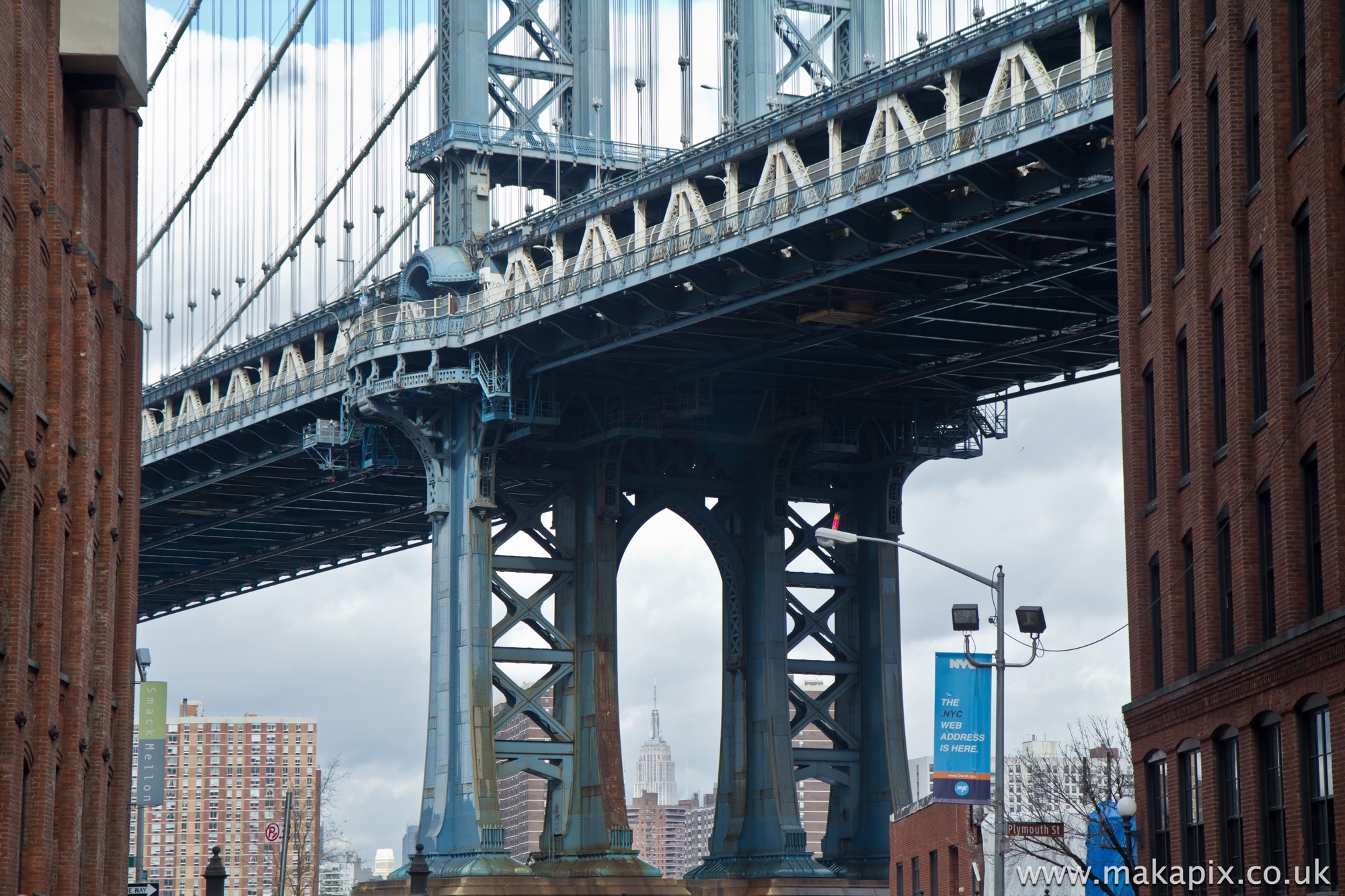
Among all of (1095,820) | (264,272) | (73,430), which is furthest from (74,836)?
(264,272)

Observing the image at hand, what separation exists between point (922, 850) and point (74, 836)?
28.9 meters

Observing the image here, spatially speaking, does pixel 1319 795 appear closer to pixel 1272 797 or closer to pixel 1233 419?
pixel 1272 797

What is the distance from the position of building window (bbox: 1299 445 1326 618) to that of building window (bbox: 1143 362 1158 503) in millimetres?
8941

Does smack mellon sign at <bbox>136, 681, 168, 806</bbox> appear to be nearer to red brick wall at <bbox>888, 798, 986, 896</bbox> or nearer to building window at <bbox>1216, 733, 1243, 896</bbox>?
red brick wall at <bbox>888, 798, 986, 896</bbox>

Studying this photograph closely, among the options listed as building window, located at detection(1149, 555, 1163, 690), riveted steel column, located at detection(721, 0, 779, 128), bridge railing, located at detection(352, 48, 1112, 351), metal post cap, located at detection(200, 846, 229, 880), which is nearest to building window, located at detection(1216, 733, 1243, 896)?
building window, located at detection(1149, 555, 1163, 690)

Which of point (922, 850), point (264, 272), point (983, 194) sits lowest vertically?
point (922, 850)

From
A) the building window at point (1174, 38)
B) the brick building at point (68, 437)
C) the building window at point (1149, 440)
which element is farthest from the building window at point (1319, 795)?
the brick building at point (68, 437)

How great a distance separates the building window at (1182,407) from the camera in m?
38.8

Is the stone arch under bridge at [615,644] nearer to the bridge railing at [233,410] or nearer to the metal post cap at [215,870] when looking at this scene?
the bridge railing at [233,410]

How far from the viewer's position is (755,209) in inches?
2330

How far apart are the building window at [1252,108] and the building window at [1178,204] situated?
4318mm

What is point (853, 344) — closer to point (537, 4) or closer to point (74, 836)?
point (537, 4)

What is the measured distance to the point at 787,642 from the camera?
7862 centimetres

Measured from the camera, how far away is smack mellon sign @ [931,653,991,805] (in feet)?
127
